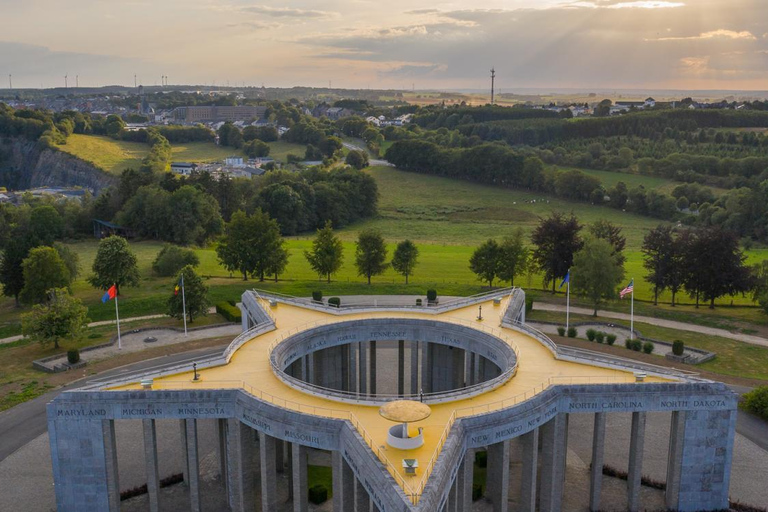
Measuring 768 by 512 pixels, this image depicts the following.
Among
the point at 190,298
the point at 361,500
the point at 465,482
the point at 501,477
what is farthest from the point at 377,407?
the point at 190,298

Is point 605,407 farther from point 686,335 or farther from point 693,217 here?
point 693,217

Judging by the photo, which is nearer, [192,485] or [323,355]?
[192,485]

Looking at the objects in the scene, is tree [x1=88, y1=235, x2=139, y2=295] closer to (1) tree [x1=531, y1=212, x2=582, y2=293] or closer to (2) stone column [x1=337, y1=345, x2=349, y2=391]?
(2) stone column [x1=337, y1=345, x2=349, y2=391]

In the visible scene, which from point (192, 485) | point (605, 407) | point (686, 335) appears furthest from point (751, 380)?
point (192, 485)

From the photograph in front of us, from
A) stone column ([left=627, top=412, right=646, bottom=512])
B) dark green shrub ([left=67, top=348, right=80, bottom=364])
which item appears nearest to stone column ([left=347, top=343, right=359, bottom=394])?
stone column ([left=627, top=412, right=646, bottom=512])

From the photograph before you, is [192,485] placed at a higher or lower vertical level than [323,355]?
lower

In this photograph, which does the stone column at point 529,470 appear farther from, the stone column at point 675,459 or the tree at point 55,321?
the tree at point 55,321
